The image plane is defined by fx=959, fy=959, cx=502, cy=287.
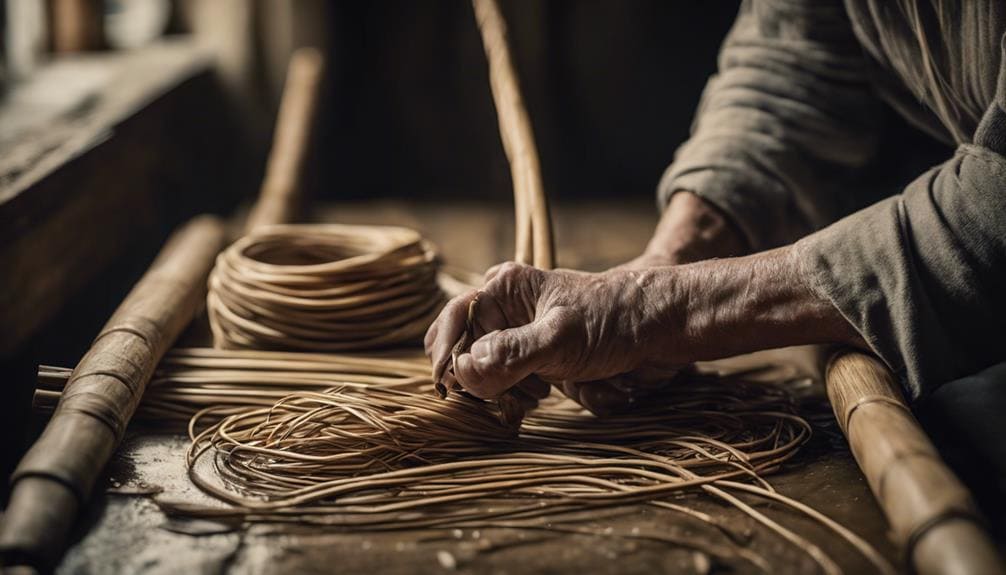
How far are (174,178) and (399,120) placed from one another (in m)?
0.79

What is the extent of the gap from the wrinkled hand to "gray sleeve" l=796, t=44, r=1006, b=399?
0.23 metres

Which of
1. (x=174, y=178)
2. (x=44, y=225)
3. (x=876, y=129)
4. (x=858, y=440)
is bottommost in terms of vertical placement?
(x=174, y=178)

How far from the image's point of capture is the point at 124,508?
114 cm

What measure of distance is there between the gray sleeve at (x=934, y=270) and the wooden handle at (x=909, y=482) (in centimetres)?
7

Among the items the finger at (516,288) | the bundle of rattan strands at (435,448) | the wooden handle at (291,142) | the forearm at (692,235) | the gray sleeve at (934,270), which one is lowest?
the wooden handle at (291,142)

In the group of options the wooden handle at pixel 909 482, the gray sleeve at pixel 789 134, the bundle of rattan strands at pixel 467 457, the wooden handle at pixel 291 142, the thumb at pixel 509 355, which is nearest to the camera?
the wooden handle at pixel 909 482

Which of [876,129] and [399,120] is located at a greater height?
[876,129]

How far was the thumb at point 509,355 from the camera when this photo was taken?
1217 millimetres

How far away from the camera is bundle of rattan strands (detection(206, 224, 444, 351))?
4.97 feet

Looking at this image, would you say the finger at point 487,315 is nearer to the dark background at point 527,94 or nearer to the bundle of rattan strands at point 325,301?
the bundle of rattan strands at point 325,301

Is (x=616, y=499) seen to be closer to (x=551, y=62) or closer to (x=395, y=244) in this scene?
(x=395, y=244)

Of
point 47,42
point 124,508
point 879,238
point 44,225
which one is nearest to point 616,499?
point 879,238

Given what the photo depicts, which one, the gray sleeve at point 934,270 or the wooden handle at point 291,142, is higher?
the gray sleeve at point 934,270

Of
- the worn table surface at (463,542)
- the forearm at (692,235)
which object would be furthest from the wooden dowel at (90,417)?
the forearm at (692,235)
